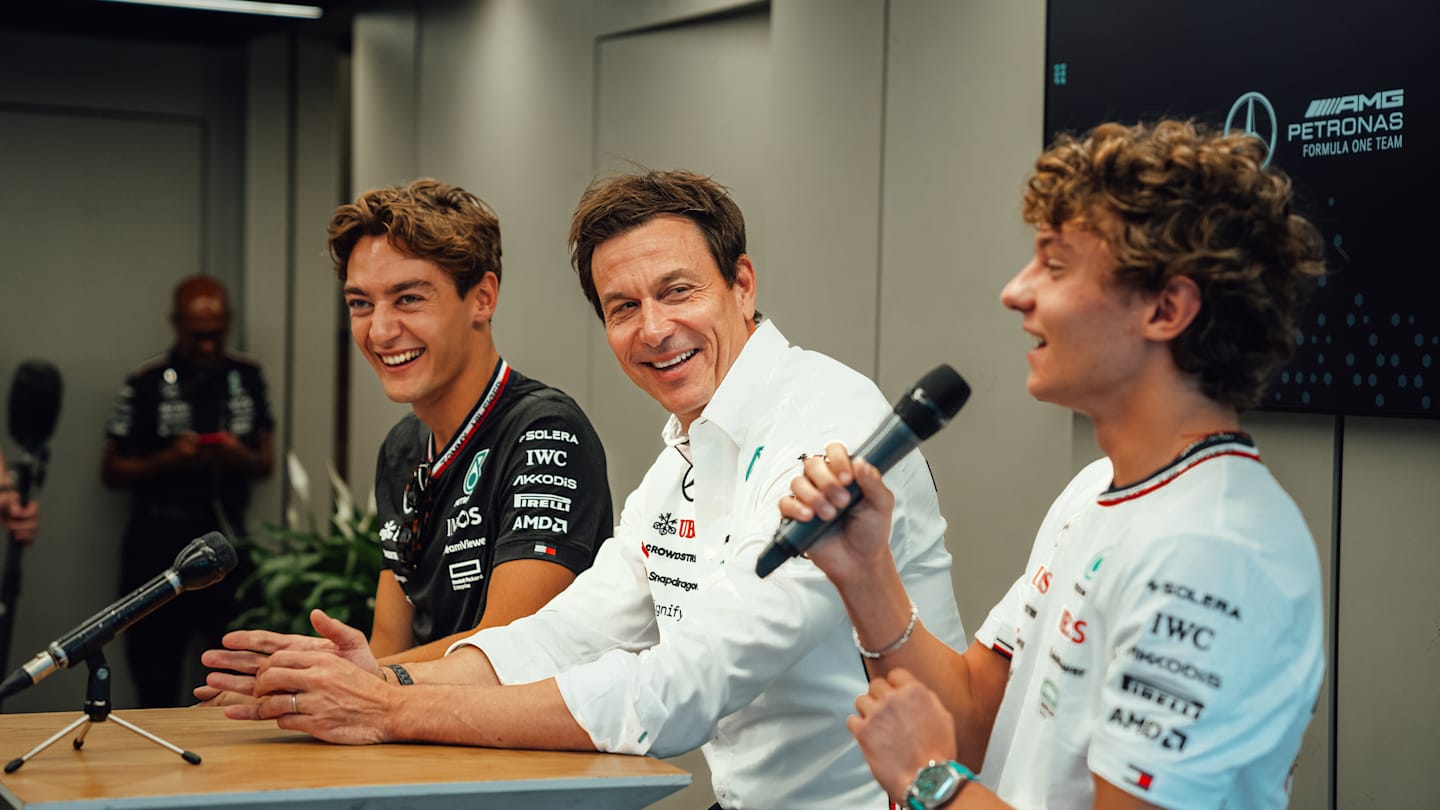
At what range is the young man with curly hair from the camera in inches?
46.3

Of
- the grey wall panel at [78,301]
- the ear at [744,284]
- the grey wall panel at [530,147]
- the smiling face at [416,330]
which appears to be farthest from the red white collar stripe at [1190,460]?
the grey wall panel at [78,301]

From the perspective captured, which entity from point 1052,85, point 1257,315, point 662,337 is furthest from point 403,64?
point 1257,315

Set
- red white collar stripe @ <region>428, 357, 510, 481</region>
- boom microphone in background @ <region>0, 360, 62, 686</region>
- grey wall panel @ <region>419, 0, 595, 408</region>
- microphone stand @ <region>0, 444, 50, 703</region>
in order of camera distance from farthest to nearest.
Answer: boom microphone in background @ <region>0, 360, 62, 686</region>, grey wall panel @ <region>419, 0, 595, 408</region>, microphone stand @ <region>0, 444, 50, 703</region>, red white collar stripe @ <region>428, 357, 510, 481</region>

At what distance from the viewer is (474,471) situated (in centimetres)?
246

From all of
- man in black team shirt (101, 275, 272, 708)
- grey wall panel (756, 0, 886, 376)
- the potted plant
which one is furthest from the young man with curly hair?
man in black team shirt (101, 275, 272, 708)

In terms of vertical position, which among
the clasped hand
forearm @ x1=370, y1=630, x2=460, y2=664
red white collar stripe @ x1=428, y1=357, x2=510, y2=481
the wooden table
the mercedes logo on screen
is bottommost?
forearm @ x1=370, y1=630, x2=460, y2=664

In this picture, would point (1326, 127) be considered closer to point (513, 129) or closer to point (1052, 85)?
point (1052, 85)

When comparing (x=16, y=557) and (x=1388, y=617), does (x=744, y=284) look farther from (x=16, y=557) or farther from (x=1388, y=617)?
(x=16, y=557)

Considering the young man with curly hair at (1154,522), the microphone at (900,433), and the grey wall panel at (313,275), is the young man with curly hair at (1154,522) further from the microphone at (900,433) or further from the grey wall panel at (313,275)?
the grey wall panel at (313,275)

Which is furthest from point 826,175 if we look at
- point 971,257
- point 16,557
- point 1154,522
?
point 16,557

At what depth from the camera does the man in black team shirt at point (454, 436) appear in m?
2.35

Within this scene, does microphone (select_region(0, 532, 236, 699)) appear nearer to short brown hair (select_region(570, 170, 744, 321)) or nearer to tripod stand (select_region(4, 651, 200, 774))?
tripod stand (select_region(4, 651, 200, 774))

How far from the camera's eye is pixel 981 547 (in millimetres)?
3342

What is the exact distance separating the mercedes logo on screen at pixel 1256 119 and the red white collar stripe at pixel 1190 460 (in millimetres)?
1397
